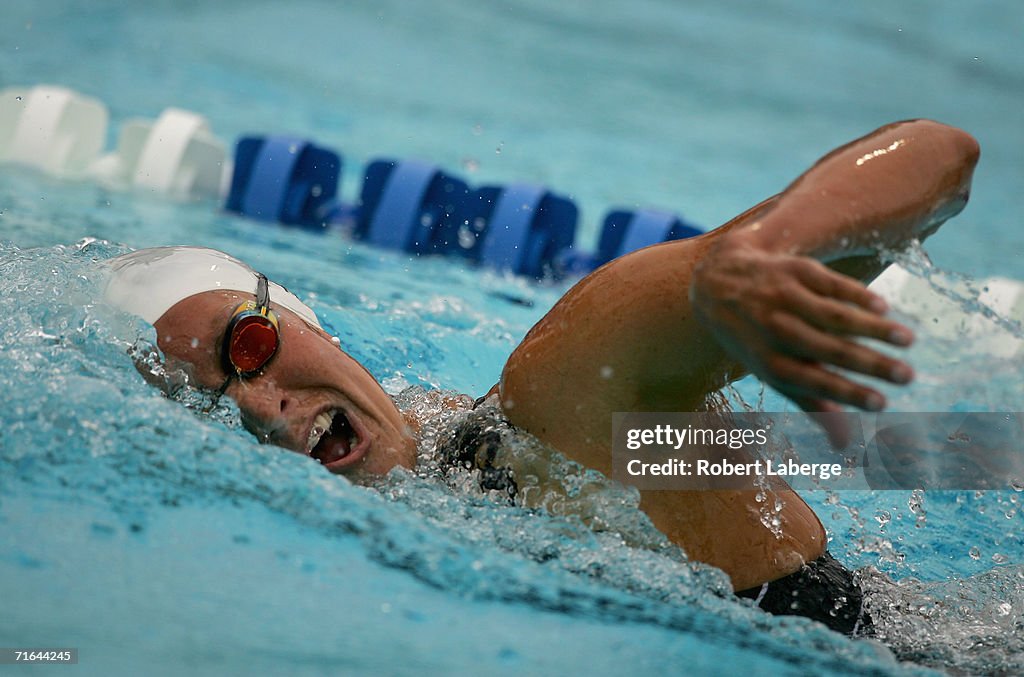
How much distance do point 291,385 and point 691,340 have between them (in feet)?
1.96

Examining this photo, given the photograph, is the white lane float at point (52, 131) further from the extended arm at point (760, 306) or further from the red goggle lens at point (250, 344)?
the extended arm at point (760, 306)

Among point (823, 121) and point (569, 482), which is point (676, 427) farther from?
point (823, 121)

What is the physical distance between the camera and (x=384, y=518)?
4.74 feet

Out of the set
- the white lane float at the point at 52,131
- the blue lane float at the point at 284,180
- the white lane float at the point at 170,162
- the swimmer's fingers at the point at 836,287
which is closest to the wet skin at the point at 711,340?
the swimmer's fingers at the point at 836,287

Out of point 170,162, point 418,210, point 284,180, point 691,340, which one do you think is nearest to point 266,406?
point 691,340

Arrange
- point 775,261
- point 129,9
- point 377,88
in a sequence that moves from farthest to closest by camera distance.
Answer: point 129,9, point 377,88, point 775,261

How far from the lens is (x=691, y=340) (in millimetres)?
1293

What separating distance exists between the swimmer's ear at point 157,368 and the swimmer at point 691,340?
0.01 meters

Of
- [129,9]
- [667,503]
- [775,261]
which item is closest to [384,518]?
[667,503]

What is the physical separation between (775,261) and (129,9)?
754cm

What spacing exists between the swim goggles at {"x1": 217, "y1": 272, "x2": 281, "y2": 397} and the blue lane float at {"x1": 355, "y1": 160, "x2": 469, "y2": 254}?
2.77 m

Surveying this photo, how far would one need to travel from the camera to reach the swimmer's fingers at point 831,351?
36.8 inches

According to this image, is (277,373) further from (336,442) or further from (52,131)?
(52,131)

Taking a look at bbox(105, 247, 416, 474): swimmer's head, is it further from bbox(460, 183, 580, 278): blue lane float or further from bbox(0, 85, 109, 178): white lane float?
bbox(0, 85, 109, 178): white lane float
